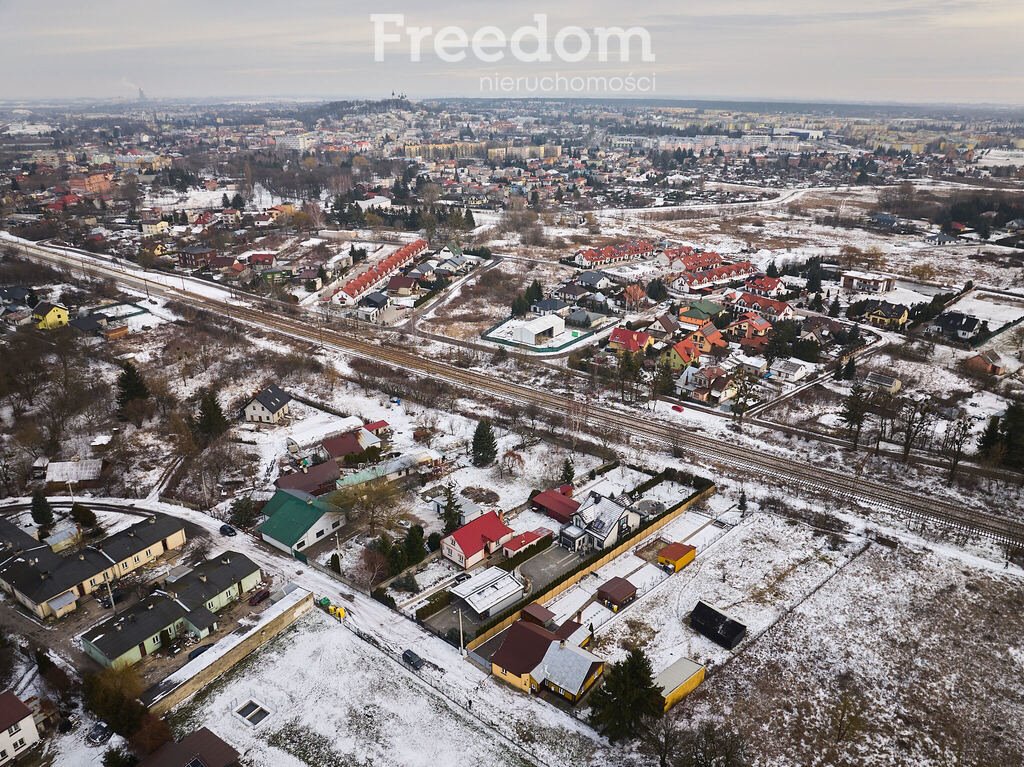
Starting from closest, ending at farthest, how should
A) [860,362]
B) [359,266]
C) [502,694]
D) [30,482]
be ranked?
[502,694]
[30,482]
[860,362]
[359,266]

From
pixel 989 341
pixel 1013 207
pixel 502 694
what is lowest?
pixel 502 694

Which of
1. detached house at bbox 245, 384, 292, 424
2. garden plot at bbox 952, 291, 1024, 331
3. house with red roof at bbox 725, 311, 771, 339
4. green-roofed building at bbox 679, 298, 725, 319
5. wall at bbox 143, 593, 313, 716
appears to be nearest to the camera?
wall at bbox 143, 593, 313, 716

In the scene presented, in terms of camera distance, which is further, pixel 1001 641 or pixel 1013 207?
pixel 1013 207

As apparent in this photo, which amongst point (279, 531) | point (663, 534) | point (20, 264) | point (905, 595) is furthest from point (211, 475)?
point (20, 264)

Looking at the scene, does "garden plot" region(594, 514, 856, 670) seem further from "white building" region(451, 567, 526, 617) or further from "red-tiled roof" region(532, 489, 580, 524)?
"red-tiled roof" region(532, 489, 580, 524)

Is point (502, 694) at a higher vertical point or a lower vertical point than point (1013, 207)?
lower

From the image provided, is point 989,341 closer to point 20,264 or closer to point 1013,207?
point 1013,207

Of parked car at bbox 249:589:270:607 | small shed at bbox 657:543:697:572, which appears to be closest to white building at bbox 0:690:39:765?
parked car at bbox 249:589:270:607

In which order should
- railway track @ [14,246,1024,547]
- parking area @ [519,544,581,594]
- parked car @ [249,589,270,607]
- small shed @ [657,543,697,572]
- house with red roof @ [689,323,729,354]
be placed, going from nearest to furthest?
1. parked car @ [249,589,270,607]
2. parking area @ [519,544,581,594]
3. small shed @ [657,543,697,572]
4. railway track @ [14,246,1024,547]
5. house with red roof @ [689,323,729,354]
